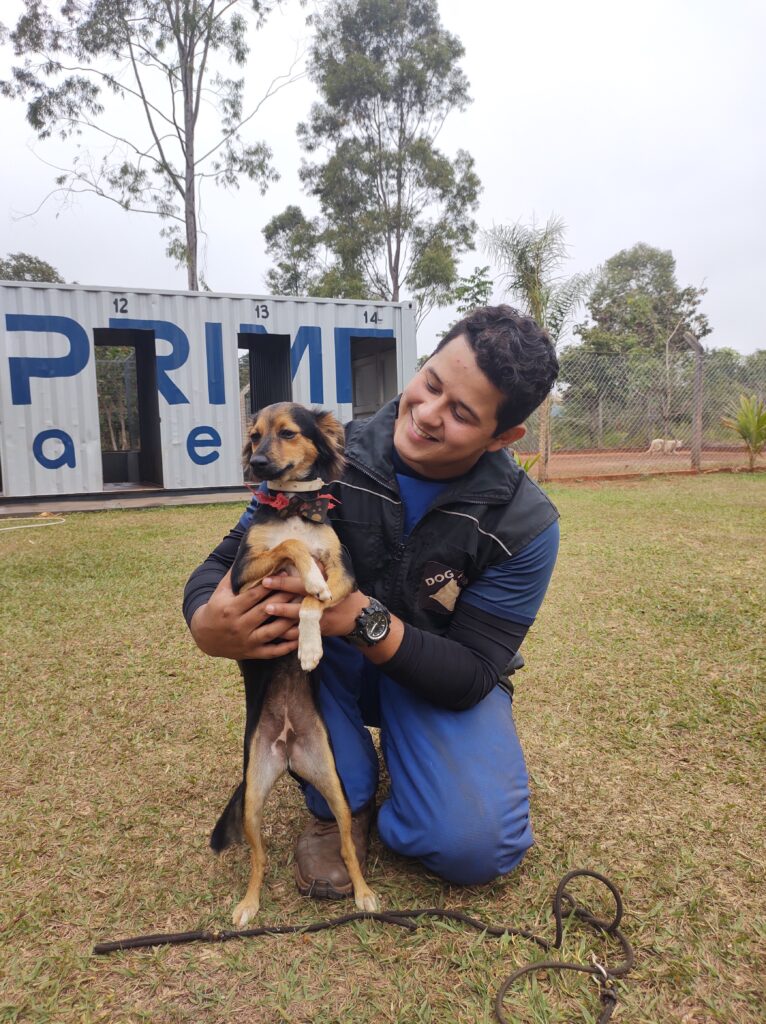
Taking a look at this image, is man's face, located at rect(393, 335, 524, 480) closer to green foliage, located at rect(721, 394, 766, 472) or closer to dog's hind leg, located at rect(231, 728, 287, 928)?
dog's hind leg, located at rect(231, 728, 287, 928)

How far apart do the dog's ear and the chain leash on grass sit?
1162mm

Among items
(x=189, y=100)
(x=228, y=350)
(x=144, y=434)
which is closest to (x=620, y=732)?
(x=228, y=350)

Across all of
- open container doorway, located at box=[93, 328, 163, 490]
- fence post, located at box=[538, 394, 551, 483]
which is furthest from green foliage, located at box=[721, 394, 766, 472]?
open container doorway, located at box=[93, 328, 163, 490]

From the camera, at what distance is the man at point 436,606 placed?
1774 mm

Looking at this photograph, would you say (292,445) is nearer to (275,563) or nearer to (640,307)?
(275,563)

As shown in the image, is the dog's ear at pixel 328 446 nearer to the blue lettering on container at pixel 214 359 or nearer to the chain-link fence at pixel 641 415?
the blue lettering on container at pixel 214 359

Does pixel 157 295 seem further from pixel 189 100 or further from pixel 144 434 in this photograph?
pixel 189 100

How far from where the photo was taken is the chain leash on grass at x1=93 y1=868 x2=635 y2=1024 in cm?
154

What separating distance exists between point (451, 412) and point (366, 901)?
1297 millimetres

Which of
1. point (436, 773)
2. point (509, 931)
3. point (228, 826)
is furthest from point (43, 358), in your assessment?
point (509, 931)

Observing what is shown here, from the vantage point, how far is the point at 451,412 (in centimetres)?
181

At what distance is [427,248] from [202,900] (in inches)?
938

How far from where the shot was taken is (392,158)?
919 inches

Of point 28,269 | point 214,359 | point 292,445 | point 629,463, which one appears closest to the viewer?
point 292,445
